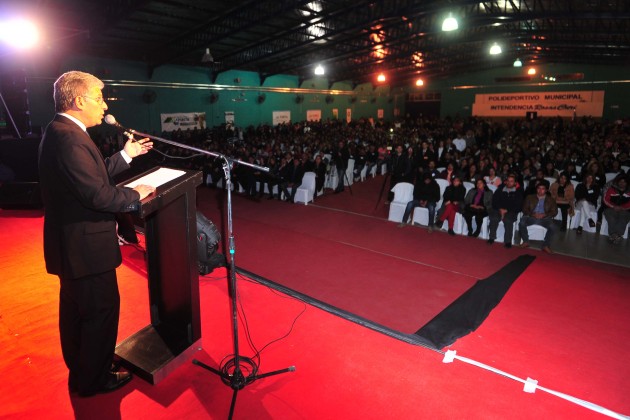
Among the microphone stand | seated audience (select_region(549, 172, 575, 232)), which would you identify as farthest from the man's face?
seated audience (select_region(549, 172, 575, 232))

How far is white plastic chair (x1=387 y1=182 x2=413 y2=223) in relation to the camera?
25.0ft

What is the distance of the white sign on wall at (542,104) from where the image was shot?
2102 cm

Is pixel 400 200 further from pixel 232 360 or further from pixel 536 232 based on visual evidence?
pixel 232 360

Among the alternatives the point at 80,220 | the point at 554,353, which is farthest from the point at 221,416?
the point at 554,353

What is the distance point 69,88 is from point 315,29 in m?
14.0

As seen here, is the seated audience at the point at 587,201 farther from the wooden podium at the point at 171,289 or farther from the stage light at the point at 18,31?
the stage light at the point at 18,31

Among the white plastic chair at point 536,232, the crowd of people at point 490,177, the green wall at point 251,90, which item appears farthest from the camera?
the green wall at point 251,90

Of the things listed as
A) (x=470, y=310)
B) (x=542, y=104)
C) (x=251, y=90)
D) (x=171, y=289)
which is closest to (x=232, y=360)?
(x=171, y=289)

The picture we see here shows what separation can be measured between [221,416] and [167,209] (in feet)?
4.11

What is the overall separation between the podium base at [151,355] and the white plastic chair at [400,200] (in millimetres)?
5487

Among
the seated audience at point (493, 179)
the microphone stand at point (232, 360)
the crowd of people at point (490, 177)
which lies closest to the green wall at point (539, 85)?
the crowd of people at point (490, 177)

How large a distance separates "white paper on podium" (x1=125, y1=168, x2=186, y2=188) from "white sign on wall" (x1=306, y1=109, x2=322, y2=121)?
839 inches

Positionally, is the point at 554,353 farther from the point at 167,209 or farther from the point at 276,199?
the point at 276,199

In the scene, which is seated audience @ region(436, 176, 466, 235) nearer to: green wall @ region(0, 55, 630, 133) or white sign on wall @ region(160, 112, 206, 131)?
green wall @ region(0, 55, 630, 133)
